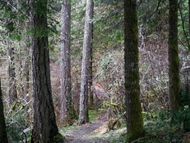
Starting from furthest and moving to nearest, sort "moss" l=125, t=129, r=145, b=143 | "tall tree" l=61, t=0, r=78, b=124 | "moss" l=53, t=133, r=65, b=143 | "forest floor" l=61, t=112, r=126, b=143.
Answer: "tall tree" l=61, t=0, r=78, b=124, "forest floor" l=61, t=112, r=126, b=143, "moss" l=53, t=133, r=65, b=143, "moss" l=125, t=129, r=145, b=143

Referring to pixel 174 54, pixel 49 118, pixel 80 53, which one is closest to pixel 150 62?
pixel 174 54

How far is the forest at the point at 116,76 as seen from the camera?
4770 millimetres

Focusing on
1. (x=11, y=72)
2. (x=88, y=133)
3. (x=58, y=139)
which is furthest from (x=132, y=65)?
(x=11, y=72)

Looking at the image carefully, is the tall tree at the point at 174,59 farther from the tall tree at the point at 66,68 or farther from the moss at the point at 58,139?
the tall tree at the point at 66,68

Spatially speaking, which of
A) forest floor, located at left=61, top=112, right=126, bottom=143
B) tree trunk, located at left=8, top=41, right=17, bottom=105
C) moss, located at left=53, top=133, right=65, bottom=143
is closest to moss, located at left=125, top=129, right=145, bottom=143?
forest floor, located at left=61, top=112, right=126, bottom=143

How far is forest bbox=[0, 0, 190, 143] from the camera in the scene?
4.77 meters

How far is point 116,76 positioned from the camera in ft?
28.2

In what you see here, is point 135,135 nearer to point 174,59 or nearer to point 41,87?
point 174,59

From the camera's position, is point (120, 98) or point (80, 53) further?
point (80, 53)

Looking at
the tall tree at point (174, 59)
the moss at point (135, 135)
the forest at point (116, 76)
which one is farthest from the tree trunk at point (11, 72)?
the tall tree at point (174, 59)

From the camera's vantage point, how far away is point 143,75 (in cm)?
813

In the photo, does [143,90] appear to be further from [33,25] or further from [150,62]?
[33,25]

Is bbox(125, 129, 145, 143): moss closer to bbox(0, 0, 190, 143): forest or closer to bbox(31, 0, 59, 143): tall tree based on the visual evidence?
bbox(0, 0, 190, 143): forest

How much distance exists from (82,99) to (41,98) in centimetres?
588
